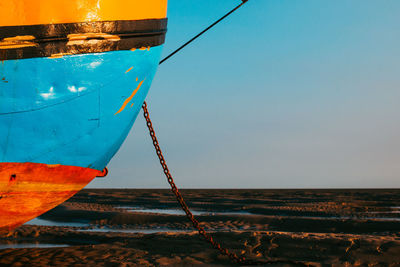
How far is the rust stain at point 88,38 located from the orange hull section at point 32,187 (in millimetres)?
1053

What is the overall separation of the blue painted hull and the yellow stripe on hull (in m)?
0.29

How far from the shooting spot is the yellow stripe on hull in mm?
2834

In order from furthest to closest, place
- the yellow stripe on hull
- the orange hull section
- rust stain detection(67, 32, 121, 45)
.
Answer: the orange hull section → rust stain detection(67, 32, 121, 45) → the yellow stripe on hull

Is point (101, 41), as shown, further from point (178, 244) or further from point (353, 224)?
point (353, 224)

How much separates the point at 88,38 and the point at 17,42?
0.52 meters

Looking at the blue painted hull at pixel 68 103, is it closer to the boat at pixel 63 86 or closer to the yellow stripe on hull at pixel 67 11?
the boat at pixel 63 86

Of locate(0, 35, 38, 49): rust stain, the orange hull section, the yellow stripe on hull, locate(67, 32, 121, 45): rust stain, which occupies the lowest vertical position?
the orange hull section

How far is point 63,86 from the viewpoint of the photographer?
3010 millimetres

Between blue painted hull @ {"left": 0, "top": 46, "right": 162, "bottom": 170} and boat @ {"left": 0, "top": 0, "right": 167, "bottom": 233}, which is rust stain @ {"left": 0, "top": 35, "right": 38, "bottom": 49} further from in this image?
blue painted hull @ {"left": 0, "top": 46, "right": 162, "bottom": 170}

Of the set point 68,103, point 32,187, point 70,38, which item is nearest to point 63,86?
point 68,103

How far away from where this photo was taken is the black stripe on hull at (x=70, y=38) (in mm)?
2848

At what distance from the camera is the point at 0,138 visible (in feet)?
9.68

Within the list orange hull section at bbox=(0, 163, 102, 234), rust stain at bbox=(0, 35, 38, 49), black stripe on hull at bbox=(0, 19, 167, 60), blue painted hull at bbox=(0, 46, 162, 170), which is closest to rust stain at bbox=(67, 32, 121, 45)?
black stripe on hull at bbox=(0, 19, 167, 60)

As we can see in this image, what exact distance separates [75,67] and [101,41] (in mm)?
299
